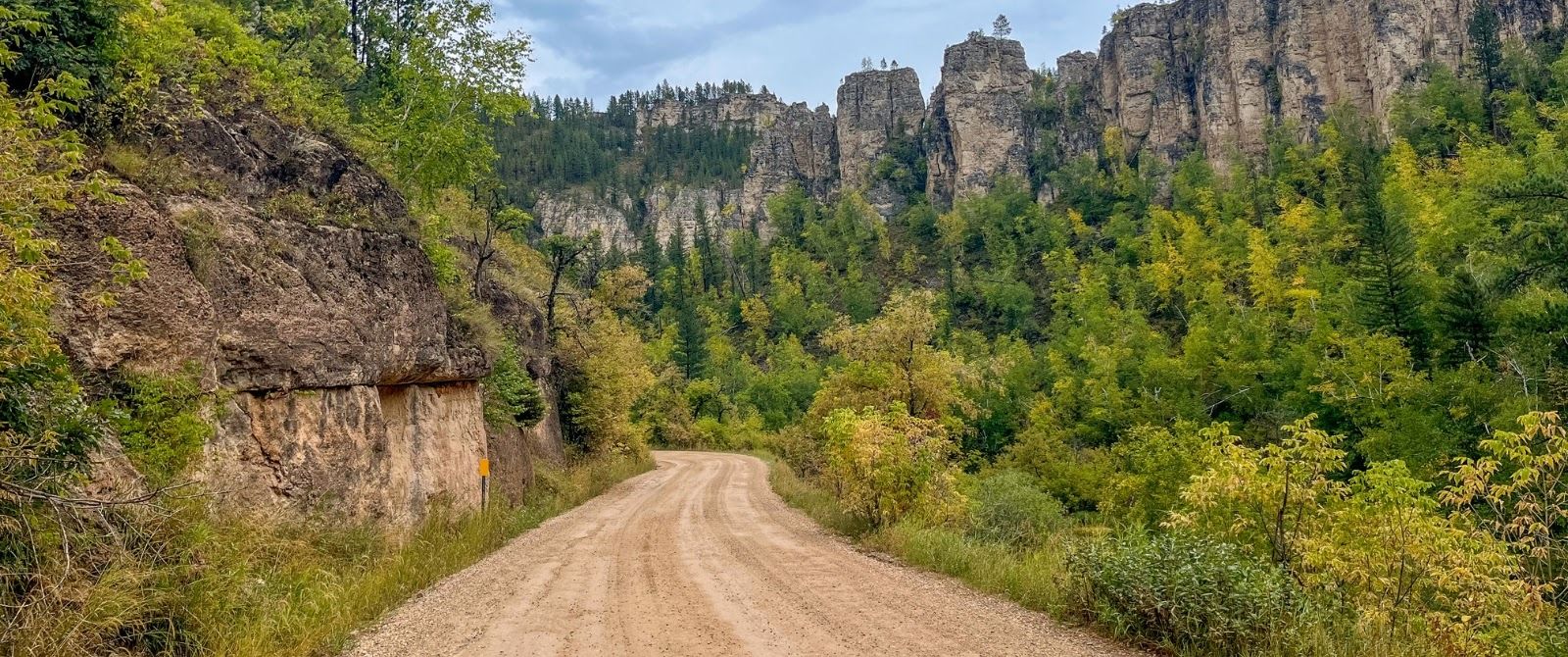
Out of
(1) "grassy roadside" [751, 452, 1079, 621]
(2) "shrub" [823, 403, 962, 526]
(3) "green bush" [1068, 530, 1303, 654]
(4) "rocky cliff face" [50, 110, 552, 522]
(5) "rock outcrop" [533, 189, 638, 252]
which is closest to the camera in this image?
(3) "green bush" [1068, 530, 1303, 654]

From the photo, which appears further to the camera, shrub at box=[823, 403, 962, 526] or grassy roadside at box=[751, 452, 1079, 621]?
shrub at box=[823, 403, 962, 526]

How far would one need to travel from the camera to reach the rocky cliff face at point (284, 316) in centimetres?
777

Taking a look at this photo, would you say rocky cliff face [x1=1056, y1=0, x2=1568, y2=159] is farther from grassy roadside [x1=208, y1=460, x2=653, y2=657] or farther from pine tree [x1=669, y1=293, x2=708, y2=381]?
grassy roadside [x1=208, y1=460, x2=653, y2=657]

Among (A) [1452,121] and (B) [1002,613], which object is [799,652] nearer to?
(B) [1002,613]

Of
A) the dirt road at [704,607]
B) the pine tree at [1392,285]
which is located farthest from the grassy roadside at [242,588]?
the pine tree at [1392,285]

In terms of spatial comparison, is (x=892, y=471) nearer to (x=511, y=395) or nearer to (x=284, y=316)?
(x=284, y=316)

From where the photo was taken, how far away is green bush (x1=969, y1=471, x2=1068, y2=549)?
12.7 metres

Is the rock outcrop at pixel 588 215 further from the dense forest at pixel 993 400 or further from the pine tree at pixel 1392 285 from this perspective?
the pine tree at pixel 1392 285

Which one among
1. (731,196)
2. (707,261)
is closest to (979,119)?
(707,261)

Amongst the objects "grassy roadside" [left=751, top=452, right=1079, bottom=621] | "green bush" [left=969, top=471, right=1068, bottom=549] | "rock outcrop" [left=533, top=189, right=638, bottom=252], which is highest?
"rock outcrop" [left=533, top=189, right=638, bottom=252]

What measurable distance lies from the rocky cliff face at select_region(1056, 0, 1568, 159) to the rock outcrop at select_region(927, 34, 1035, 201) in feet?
31.1

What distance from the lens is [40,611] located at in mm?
4848

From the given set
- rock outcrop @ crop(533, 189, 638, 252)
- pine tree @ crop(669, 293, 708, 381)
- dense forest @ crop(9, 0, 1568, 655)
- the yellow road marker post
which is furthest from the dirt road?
rock outcrop @ crop(533, 189, 638, 252)

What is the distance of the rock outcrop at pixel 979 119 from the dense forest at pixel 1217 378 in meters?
11.0
